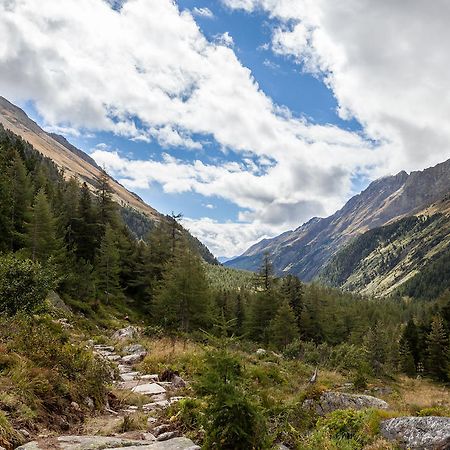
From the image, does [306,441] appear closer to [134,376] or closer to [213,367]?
[213,367]

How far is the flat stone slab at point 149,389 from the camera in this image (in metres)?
11.7

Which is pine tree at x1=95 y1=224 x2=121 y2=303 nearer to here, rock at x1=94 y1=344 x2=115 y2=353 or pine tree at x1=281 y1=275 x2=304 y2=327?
pine tree at x1=281 y1=275 x2=304 y2=327

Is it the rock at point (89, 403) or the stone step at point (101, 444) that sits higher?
the stone step at point (101, 444)

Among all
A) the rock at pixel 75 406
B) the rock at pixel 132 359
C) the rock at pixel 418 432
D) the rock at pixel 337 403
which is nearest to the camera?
the rock at pixel 418 432

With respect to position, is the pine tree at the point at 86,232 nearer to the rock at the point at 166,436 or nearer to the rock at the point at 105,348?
the rock at the point at 105,348

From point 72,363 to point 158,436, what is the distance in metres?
3.69

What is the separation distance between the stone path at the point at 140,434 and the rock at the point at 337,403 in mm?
3686

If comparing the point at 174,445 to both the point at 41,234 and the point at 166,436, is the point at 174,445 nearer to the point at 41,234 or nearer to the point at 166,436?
the point at 166,436

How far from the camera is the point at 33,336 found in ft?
33.8

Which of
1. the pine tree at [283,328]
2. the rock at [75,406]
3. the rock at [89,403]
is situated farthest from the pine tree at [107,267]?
the rock at [75,406]

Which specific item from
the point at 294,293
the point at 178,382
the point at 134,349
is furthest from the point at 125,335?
the point at 294,293

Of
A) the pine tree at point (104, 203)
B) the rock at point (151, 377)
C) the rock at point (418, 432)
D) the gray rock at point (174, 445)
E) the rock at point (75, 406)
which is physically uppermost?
the pine tree at point (104, 203)

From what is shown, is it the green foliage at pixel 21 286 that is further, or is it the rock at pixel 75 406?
the green foliage at pixel 21 286

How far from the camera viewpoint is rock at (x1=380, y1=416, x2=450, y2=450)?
621 centimetres
